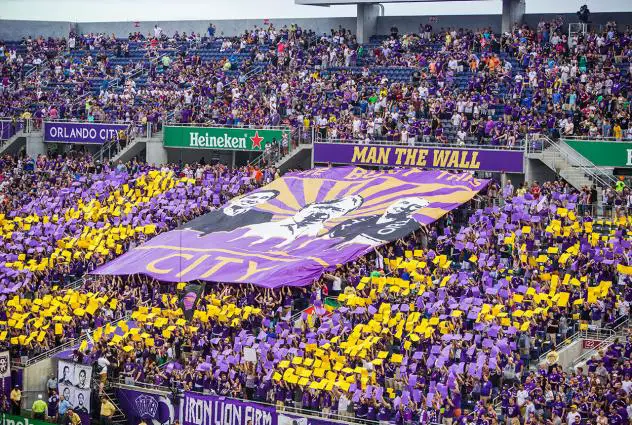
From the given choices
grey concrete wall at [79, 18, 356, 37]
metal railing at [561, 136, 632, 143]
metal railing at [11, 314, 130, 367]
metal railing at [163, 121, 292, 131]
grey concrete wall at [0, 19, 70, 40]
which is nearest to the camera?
metal railing at [11, 314, 130, 367]

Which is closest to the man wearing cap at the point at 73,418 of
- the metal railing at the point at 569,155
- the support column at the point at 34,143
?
the metal railing at the point at 569,155

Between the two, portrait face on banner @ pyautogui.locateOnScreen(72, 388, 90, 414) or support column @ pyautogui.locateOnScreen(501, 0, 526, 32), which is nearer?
portrait face on banner @ pyautogui.locateOnScreen(72, 388, 90, 414)

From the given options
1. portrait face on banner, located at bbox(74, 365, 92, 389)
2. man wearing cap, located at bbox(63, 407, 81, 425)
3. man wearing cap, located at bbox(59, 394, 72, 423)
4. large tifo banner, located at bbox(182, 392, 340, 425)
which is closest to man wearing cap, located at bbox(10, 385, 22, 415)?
man wearing cap, located at bbox(59, 394, 72, 423)

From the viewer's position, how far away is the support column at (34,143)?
150 ft

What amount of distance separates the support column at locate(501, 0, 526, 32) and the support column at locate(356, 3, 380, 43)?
17.0 feet

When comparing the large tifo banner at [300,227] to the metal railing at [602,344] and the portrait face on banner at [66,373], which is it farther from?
the metal railing at [602,344]

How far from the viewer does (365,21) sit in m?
45.3

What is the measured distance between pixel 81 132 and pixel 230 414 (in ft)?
66.7

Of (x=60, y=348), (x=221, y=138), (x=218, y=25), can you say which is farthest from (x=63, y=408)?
(x=218, y=25)

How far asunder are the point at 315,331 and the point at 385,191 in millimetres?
7576

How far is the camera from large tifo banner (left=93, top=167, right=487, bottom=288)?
104ft

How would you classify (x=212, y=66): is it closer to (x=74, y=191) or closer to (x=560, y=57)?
(x=74, y=191)

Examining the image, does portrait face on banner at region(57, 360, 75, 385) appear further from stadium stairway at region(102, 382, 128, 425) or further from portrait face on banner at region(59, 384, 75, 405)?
stadium stairway at region(102, 382, 128, 425)

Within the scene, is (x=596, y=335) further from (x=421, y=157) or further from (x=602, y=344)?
(x=421, y=157)
